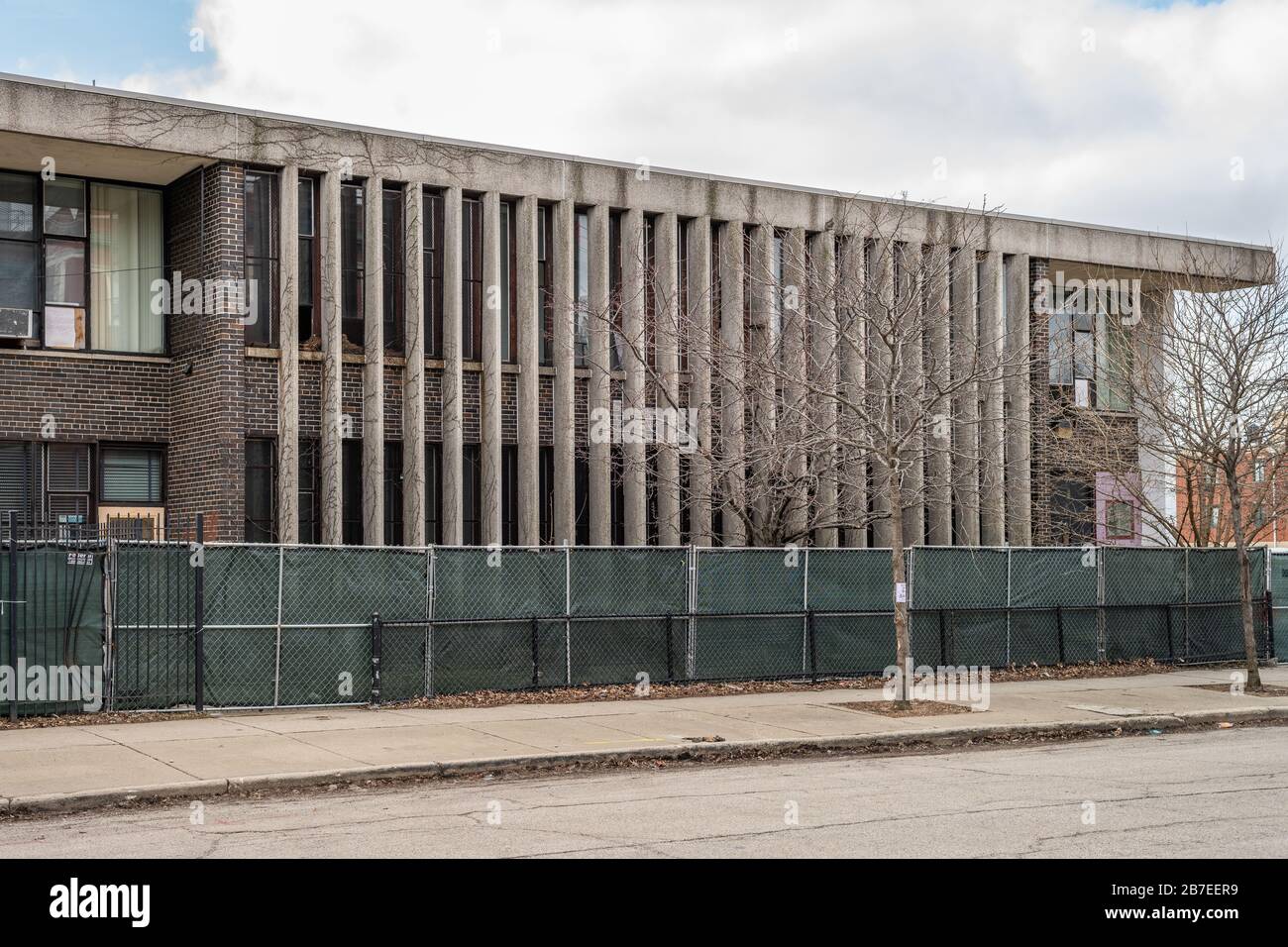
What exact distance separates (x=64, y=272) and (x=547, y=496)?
855 cm

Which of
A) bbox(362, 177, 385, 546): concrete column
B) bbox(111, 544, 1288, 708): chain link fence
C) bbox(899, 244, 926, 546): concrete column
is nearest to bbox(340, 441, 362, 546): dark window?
bbox(362, 177, 385, 546): concrete column

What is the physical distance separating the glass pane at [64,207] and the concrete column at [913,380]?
12854mm

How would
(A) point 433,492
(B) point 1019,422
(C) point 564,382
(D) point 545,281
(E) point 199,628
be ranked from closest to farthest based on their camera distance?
(E) point 199,628, (A) point 433,492, (C) point 564,382, (D) point 545,281, (B) point 1019,422

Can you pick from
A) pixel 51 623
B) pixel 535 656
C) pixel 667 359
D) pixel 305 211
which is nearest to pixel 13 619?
pixel 51 623

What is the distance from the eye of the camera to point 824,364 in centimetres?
2227

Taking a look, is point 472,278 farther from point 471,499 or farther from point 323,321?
point 471,499

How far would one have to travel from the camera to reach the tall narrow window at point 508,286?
24359 millimetres

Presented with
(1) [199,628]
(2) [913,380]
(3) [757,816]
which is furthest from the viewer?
(2) [913,380]

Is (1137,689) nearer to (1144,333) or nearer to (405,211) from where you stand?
(1144,333)

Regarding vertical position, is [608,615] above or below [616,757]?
above

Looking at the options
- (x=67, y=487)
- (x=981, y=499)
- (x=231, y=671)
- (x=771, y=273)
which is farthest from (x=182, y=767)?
(x=981, y=499)

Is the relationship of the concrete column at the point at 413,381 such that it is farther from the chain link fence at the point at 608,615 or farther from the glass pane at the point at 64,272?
the glass pane at the point at 64,272

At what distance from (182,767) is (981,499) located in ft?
62.4

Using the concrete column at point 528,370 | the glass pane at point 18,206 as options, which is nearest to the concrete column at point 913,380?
the concrete column at point 528,370
